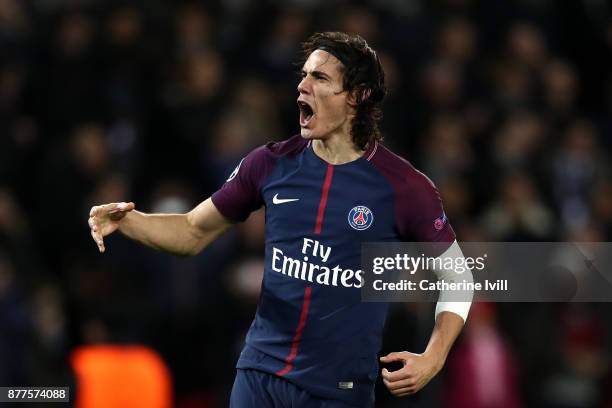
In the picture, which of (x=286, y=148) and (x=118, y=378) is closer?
(x=286, y=148)

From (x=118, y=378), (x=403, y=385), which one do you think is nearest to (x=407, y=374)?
(x=403, y=385)

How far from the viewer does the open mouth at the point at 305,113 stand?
517 cm

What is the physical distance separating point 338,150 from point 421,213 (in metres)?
0.45

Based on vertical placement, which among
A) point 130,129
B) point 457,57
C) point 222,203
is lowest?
point 222,203

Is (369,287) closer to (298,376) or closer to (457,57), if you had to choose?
(298,376)

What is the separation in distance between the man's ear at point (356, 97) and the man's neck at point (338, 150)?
0.46 feet

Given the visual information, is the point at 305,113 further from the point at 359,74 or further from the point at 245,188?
the point at 245,188

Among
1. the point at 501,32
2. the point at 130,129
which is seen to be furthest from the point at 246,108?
the point at 501,32

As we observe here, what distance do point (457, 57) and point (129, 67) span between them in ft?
10.5

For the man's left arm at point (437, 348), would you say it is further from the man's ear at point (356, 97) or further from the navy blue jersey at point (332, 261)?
the man's ear at point (356, 97)

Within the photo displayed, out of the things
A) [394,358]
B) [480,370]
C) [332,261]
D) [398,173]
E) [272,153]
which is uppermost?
[272,153]

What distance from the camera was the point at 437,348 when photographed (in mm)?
4941

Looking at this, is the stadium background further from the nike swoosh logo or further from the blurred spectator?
the nike swoosh logo

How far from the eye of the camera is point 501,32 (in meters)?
12.5
